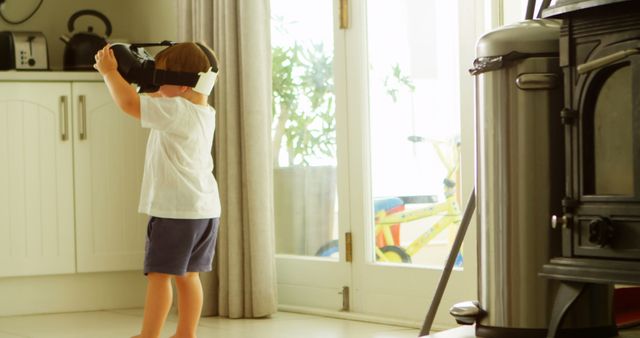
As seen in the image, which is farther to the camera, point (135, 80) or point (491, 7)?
point (491, 7)

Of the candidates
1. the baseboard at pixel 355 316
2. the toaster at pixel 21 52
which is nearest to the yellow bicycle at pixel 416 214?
Answer: the baseboard at pixel 355 316

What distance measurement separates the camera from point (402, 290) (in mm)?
3451

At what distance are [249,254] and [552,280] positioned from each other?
1.64 m

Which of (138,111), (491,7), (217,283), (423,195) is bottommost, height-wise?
(217,283)

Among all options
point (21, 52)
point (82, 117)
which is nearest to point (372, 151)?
point (82, 117)

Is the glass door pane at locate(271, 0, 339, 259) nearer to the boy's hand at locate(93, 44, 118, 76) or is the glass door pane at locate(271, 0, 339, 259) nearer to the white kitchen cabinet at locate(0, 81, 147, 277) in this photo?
the white kitchen cabinet at locate(0, 81, 147, 277)

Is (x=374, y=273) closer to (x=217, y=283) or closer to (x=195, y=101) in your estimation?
(x=217, y=283)

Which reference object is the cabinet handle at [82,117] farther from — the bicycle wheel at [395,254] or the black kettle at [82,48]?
the bicycle wheel at [395,254]

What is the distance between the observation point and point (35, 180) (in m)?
3.92

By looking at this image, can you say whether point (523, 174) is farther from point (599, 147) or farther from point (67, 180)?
point (67, 180)

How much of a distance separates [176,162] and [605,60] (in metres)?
1.37

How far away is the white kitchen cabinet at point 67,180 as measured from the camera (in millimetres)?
3887

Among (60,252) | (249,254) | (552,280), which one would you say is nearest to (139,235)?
(60,252)

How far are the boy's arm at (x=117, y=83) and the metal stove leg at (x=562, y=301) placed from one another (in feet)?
4.37
